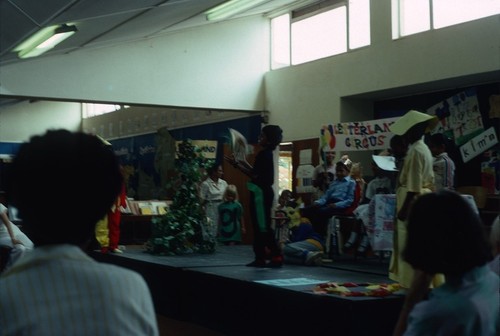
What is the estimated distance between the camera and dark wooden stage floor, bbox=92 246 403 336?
4754mm

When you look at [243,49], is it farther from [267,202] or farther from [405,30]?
[267,202]

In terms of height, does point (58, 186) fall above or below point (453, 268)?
above

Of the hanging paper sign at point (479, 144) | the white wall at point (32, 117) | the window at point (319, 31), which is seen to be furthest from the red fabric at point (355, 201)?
the white wall at point (32, 117)

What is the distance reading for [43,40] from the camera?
27.6 ft

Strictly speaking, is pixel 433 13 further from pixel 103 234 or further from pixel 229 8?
pixel 103 234

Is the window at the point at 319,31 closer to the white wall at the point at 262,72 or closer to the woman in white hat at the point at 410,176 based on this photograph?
the white wall at the point at 262,72

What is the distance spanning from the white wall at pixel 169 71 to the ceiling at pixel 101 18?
12.0 inches

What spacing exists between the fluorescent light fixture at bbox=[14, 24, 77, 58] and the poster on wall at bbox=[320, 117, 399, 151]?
337 cm

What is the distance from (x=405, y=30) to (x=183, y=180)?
12.0 ft

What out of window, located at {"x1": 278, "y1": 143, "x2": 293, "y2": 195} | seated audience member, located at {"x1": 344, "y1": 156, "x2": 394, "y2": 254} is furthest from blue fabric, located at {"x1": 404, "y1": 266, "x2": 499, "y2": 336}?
window, located at {"x1": 278, "y1": 143, "x2": 293, "y2": 195}

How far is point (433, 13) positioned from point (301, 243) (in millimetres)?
3696

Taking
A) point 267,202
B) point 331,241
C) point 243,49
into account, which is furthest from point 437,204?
point 243,49

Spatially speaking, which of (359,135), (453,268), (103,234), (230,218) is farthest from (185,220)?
(453,268)

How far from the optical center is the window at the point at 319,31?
422 inches
